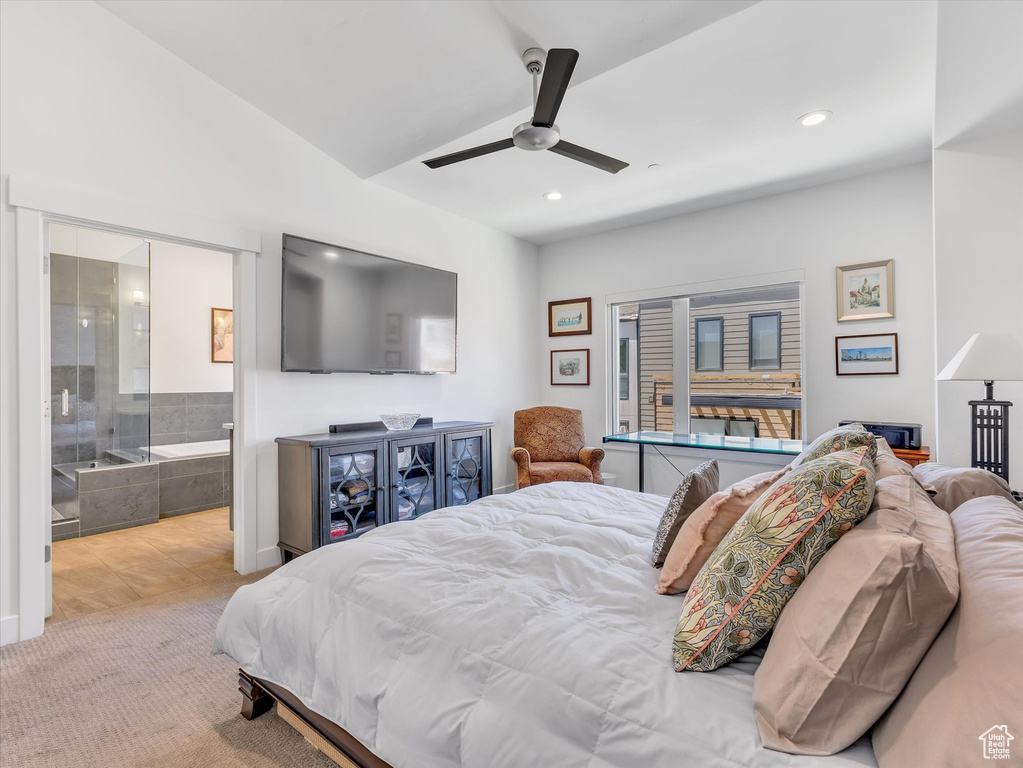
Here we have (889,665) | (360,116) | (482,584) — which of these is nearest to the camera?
(889,665)

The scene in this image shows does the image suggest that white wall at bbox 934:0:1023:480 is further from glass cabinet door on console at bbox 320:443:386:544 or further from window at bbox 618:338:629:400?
glass cabinet door on console at bbox 320:443:386:544

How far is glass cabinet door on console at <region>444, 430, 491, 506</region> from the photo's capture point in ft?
13.2

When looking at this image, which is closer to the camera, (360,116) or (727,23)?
(727,23)

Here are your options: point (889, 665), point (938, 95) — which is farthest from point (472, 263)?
point (889, 665)

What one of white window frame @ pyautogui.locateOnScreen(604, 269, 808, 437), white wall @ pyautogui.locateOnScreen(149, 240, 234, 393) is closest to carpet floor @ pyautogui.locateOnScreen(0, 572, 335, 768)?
white wall @ pyautogui.locateOnScreen(149, 240, 234, 393)

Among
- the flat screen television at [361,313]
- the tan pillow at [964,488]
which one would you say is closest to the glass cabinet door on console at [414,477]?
the flat screen television at [361,313]

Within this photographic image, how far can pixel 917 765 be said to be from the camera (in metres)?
0.70

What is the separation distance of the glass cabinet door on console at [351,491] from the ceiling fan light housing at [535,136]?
2092 millimetres

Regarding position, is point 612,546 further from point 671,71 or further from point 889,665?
point 671,71

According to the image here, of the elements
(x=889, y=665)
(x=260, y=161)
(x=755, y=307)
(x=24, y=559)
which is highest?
(x=260, y=161)

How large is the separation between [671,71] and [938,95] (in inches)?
49.1

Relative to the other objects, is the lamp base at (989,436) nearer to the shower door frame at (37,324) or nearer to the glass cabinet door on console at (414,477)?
the glass cabinet door on console at (414,477)

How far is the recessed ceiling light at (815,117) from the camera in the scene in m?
2.83

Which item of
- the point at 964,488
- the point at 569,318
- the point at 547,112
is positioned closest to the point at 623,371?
the point at 569,318
